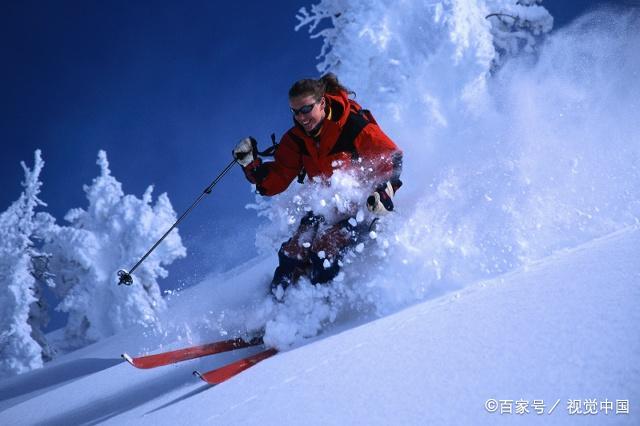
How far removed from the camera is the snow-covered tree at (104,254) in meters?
20.0

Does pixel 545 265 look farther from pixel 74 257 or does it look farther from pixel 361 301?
pixel 74 257

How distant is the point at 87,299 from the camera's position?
20734mm

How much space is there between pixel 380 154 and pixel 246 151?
1730 mm

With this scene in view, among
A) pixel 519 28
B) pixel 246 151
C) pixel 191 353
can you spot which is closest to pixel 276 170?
pixel 246 151

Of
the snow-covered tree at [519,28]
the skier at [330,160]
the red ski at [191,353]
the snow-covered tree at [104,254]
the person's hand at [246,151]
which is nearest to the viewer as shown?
the red ski at [191,353]

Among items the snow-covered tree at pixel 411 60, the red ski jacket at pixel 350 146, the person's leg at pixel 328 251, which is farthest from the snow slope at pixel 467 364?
the snow-covered tree at pixel 411 60

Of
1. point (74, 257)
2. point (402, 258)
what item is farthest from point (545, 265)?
point (74, 257)

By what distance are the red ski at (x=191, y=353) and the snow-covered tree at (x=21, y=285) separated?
1829cm

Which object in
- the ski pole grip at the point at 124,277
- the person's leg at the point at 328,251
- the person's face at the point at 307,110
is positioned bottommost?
the person's leg at the point at 328,251

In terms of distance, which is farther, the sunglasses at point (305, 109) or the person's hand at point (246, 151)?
the person's hand at point (246, 151)

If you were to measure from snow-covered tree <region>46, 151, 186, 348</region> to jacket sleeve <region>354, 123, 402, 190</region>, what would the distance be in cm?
1882

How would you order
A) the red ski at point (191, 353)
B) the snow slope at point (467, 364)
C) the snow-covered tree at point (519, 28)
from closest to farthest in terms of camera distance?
the snow slope at point (467, 364)
the red ski at point (191, 353)
the snow-covered tree at point (519, 28)

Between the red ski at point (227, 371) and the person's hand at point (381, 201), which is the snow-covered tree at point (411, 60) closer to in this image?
the person's hand at point (381, 201)

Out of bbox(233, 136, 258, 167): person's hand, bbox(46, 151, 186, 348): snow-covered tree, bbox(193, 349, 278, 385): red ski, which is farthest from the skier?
bbox(46, 151, 186, 348): snow-covered tree
